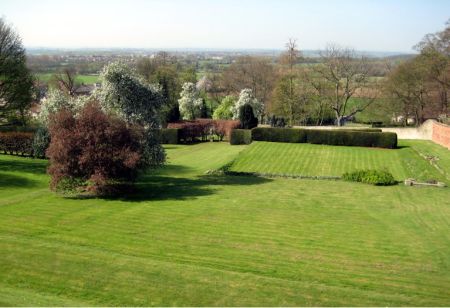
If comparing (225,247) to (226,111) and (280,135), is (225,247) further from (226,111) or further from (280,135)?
(226,111)

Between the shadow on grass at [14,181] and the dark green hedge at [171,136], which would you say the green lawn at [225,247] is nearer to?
the shadow on grass at [14,181]

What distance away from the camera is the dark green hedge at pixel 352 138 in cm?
3906

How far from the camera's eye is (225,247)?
16.0 metres

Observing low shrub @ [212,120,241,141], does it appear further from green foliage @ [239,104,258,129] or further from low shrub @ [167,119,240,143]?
green foliage @ [239,104,258,129]

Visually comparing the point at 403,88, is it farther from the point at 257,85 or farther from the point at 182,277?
the point at 182,277

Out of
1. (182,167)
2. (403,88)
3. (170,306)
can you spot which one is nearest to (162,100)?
(182,167)

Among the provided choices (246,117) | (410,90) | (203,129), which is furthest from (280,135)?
(410,90)

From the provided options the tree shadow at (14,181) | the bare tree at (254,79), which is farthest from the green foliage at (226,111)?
the tree shadow at (14,181)

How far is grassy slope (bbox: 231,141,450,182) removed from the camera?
31359 mm

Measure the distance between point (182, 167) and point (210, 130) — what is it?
51.3 feet

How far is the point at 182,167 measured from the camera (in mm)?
33438

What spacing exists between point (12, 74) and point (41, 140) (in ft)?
19.9

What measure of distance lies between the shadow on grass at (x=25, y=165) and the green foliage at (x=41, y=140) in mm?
885

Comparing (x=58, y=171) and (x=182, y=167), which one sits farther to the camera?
(x=182, y=167)
